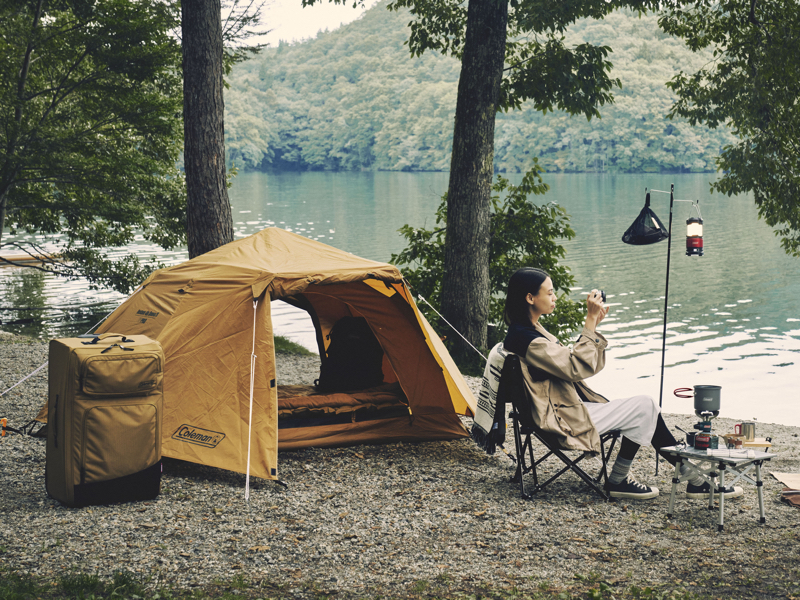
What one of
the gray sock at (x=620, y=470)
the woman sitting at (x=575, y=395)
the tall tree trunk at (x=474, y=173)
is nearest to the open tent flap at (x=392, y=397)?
the woman sitting at (x=575, y=395)

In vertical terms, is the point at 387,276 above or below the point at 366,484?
above

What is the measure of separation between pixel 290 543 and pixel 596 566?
5.33ft

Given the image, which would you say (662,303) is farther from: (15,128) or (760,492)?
(15,128)

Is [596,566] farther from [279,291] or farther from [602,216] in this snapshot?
[602,216]

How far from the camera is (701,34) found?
12.1m

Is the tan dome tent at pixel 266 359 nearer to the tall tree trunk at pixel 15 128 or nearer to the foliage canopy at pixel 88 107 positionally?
the tall tree trunk at pixel 15 128

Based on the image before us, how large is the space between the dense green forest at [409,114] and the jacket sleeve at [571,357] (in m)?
53.0

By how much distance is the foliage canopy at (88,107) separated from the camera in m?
9.45

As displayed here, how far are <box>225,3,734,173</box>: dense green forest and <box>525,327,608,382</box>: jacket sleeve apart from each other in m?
53.0

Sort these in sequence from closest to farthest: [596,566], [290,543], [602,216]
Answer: [596,566] → [290,543] → [602,216]

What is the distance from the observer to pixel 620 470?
4.60 m

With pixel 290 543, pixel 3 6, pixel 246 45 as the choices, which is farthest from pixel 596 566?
pixel 3 6

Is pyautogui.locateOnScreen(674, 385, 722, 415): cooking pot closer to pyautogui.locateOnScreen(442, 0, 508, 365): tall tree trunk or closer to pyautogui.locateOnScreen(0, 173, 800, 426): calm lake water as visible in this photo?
pyautogui.locateOnScreen(442, 0, 508, 365): tall tree trunk

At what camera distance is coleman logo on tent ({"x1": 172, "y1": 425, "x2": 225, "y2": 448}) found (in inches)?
194
